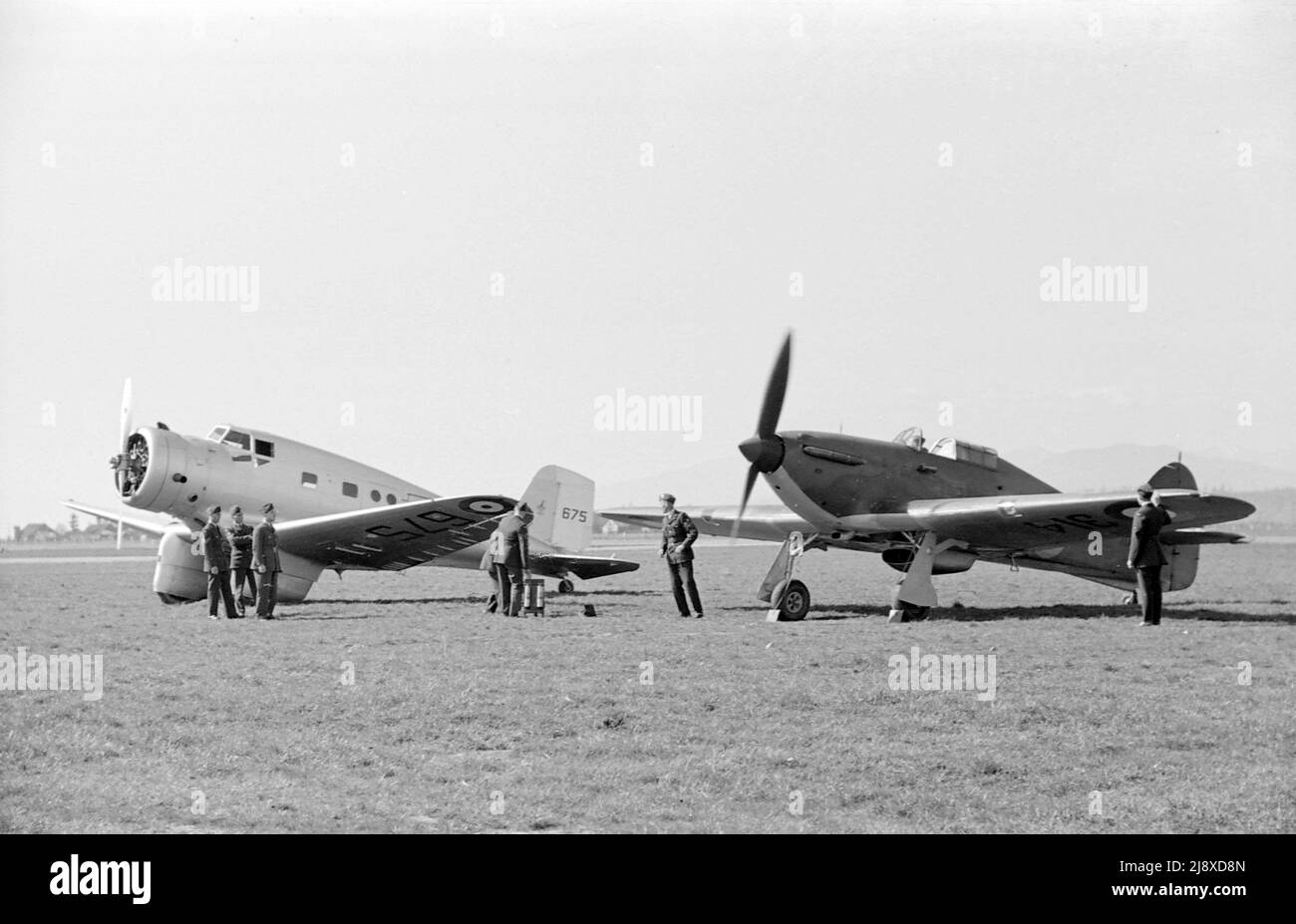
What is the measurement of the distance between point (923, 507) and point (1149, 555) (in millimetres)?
3284

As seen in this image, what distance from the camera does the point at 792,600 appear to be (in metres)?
17.5

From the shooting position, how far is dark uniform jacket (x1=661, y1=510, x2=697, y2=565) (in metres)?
17.8

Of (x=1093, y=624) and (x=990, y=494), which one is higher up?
(x=990, y=494)

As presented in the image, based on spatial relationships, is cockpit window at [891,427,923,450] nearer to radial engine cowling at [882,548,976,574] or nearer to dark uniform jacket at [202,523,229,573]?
radial engine cowling at [882,548,976,574]

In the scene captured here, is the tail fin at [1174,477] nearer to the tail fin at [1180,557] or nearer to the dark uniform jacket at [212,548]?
the tail fin at [1180,557]

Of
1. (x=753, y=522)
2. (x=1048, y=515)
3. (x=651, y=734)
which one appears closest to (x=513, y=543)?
(x=753, y=522)

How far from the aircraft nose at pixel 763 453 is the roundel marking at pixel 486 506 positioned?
374cm

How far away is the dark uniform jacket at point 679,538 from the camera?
58.4 ft

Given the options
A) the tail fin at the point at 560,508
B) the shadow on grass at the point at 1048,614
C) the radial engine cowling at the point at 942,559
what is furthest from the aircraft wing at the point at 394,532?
the radial engine cowling at the point at 942,559

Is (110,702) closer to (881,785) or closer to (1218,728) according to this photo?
(881,785)

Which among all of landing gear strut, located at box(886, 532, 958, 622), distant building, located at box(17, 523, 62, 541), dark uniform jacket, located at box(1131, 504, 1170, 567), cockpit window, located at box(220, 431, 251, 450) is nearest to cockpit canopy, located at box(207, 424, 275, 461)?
cockpit window, located at box(220, 431, 251, 450)

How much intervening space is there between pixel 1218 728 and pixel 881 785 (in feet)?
10.0

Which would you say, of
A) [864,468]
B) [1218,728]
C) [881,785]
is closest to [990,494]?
[864,468]
